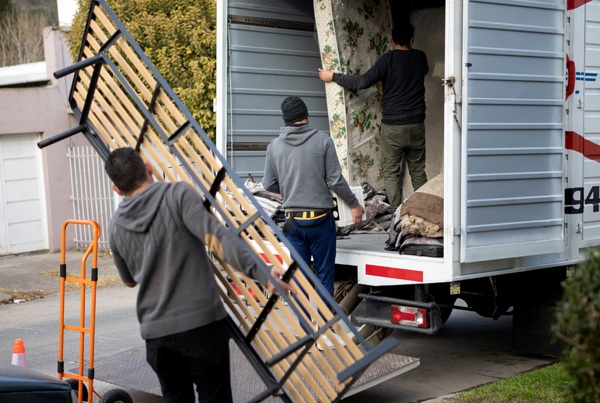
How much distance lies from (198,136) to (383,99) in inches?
116

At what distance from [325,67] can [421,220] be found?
91.5 inches

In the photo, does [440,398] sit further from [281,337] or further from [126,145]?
[126,145]

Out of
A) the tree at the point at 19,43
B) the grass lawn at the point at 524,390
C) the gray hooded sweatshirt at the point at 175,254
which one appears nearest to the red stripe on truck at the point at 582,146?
the grass lawn at the point at 524,390

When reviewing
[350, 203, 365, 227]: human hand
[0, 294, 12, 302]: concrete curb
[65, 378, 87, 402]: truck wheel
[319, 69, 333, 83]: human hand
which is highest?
[319, 69, 333, 83]: human hand

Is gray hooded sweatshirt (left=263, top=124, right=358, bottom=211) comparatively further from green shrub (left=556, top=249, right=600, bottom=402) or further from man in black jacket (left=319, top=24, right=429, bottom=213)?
green shrub (left=556, top=249, right=600, bottom=402)

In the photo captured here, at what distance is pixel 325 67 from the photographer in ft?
20.5

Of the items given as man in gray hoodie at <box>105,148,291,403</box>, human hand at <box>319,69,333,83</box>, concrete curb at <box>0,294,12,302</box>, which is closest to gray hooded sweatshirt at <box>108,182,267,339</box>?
man in gray hoodie at <box>105,148,291,403</box>

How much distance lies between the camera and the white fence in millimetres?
12258

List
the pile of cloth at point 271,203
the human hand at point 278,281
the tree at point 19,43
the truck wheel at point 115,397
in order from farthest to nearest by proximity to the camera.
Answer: the tree at point 19,43, the pile of cloth at point 271,203, the truck wheel at point 115,397, the human hand at point 278,281

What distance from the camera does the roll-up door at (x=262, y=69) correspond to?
586cm

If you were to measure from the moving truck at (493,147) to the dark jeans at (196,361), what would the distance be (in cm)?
172

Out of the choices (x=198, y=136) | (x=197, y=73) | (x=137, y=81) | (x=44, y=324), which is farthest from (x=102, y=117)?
(x=197, y=73)

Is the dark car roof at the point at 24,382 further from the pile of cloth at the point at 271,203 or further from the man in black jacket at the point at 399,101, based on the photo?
the man in black jacket at the point at 399,101

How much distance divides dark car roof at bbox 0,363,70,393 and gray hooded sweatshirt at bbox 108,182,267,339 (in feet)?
1.42
